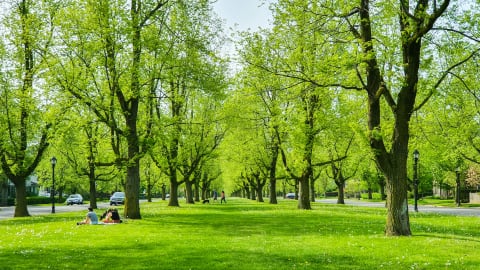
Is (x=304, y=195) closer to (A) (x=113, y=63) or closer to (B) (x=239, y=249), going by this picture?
(A) (x=113, y=63)

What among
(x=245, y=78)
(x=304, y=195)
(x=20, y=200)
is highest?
(x=245, y=78)

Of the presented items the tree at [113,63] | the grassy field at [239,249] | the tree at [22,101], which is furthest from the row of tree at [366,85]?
the tree at [22,101]

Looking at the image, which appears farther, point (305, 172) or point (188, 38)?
point (305, 172)

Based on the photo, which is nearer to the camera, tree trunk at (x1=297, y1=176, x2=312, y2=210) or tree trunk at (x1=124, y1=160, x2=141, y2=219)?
tree trunk at (x1=124, y1=160, x2=141, y2=219)

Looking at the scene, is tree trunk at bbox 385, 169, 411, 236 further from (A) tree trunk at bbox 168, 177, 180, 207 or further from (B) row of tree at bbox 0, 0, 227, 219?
(A) tree trunk at bbox 168, 177, 180, 207

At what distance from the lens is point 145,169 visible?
61469 millimetres

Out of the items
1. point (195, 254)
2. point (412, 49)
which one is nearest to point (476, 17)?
point (412, 49)

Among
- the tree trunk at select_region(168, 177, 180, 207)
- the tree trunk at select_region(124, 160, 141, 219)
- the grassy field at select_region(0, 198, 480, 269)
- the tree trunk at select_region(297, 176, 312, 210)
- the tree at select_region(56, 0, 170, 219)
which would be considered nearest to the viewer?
the grassy field at select_region(0, 198, 480, 269)

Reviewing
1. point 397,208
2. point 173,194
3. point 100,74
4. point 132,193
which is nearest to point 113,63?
point 100,74

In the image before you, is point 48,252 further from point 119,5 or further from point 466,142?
point 466,142

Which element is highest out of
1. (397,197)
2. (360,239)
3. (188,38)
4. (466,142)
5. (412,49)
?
(188,38)

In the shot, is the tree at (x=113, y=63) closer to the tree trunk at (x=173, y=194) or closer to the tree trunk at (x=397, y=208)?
the tree trunk at (x=397, y=208)

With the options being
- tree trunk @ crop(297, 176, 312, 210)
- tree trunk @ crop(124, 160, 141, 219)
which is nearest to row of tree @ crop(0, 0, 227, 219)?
tree trunk @ crop(124, 160, 141, 219)

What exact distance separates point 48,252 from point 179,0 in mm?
19223
